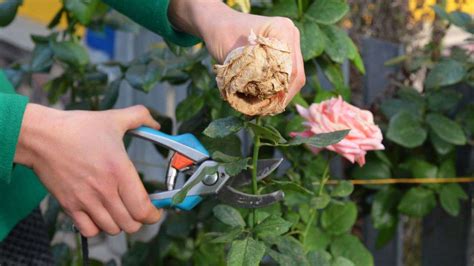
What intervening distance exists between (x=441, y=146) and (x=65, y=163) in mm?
830

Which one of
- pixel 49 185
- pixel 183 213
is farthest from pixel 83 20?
pixel 49 185

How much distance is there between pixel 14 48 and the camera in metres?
3.77

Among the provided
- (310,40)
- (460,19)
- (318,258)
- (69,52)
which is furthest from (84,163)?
(460,19)

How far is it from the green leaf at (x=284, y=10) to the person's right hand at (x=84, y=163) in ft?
1.44

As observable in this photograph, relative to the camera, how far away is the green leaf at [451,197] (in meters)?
1.32

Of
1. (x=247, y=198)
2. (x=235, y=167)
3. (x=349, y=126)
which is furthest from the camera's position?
(x=349, y=126)

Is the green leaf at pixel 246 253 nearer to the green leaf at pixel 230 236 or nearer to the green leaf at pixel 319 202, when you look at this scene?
the green leaf at pixel 230 236

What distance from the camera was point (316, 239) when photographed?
1.14 meters

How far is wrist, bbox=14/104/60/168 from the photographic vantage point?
787 mm

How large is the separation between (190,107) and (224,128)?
0.45 m

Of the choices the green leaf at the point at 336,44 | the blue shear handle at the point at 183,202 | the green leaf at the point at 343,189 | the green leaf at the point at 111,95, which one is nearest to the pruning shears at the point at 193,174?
the blue shear handle at the point at 183,202

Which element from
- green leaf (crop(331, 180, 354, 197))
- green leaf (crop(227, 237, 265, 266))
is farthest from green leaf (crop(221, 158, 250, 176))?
green leaf (crop(331, 180, 354, 197))

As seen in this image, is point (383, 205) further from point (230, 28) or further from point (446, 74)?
point (230, 28)

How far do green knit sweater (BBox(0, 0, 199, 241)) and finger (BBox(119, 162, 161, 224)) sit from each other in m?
0.14
